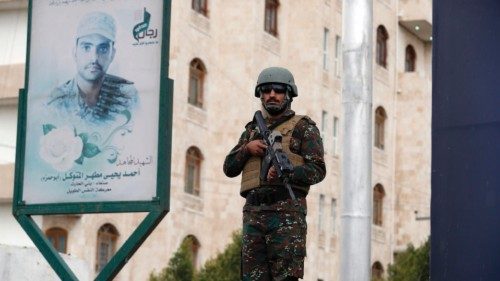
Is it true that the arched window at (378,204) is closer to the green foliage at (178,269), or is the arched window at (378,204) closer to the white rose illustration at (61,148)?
the green foliage at (178,269)

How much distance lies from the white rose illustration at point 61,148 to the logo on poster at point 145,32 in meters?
1.01

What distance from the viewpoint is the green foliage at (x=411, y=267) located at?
4735cm

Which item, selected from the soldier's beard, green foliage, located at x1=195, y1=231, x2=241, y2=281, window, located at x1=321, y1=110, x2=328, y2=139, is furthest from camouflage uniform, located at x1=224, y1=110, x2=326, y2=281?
window, located at x1=321, y1=110, x2=328, y2=139

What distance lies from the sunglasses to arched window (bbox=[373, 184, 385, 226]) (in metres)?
47.6

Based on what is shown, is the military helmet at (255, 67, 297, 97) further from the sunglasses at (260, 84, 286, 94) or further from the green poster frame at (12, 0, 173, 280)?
the green poster frame at (12, 0, 173, 280)

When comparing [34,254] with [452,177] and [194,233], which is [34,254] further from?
[194,233]

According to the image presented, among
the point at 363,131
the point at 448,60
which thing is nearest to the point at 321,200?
the point at 363,131

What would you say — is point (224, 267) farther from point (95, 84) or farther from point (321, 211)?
point (95, 84)

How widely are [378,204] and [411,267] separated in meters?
11.0

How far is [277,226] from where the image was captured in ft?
36.0

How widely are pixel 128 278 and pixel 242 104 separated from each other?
8.24 metres

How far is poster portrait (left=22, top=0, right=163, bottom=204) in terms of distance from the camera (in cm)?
1376

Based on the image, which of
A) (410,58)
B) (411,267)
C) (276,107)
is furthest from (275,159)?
(410,58)

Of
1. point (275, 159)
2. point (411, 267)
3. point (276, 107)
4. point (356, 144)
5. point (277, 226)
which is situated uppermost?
point (411, 267)
